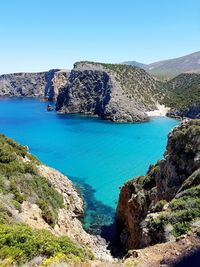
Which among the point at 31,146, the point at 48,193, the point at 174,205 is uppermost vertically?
the point at 174,205

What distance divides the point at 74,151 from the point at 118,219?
111 feet

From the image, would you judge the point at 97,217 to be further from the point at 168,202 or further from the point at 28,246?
the point at 28,246

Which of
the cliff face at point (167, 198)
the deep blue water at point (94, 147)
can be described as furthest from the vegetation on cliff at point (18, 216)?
the deep blue water at point (94, 147)

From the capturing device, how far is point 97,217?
34.9 meters

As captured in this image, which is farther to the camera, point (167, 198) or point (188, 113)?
point (188, 113)

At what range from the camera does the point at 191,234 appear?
13.8 metres

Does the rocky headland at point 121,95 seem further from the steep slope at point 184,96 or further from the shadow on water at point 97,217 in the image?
the shadow on water at point 97,217

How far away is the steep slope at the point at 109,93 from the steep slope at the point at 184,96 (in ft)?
23.1

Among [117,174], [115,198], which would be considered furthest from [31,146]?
[115,198]

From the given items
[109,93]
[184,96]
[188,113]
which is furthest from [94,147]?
[184,96]

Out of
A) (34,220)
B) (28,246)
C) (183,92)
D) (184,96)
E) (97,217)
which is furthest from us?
(183,92)

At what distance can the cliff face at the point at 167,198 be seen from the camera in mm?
15977

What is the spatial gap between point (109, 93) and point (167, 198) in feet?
327

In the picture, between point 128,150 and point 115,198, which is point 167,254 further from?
point 128,150
